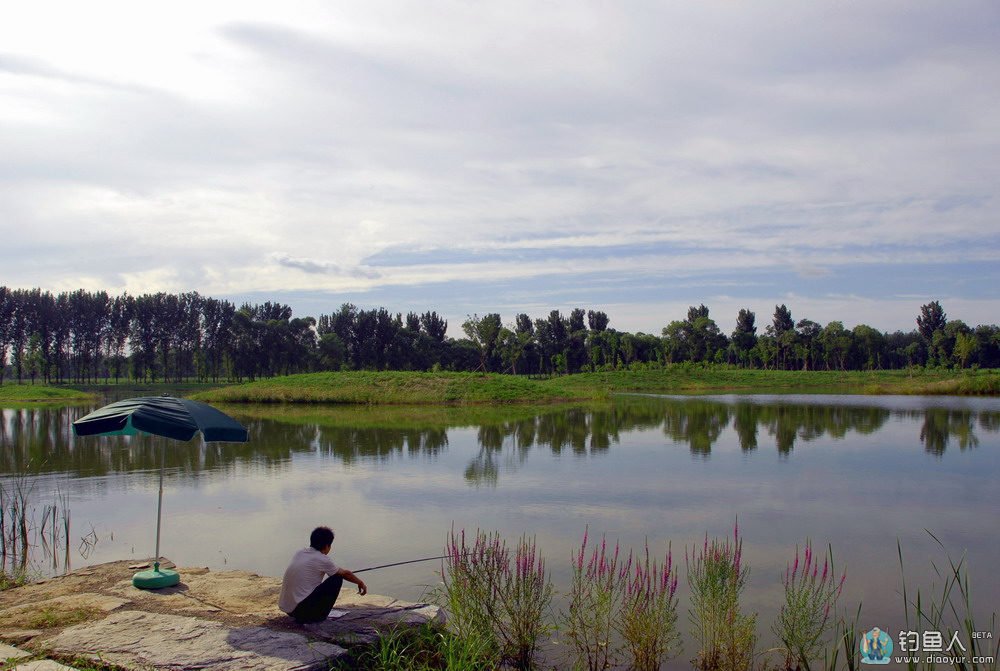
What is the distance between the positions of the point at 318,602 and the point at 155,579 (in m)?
2.63

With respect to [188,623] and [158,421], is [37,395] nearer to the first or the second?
[158,421]

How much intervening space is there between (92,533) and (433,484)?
7134 mm

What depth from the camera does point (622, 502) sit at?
14.7 meters

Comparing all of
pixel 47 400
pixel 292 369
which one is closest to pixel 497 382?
pixel 47 400

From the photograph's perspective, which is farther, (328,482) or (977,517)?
(328,482)

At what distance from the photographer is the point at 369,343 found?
9006 centimetres

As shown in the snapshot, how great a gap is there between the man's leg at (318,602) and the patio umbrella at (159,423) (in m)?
2.28

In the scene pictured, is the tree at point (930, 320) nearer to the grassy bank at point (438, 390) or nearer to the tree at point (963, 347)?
the tree at point (963, 347)

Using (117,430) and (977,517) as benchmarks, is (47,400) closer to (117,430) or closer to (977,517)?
(117,430)

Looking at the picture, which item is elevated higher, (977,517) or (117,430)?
(117,430)

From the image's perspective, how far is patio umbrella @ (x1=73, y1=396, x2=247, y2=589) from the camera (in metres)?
8.13

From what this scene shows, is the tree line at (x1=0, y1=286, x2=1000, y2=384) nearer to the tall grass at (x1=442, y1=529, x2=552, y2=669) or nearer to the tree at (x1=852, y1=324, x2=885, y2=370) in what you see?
the tree at (x1=852, y1=324, x2=885, y2=370)

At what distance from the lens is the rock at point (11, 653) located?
21.1 feet

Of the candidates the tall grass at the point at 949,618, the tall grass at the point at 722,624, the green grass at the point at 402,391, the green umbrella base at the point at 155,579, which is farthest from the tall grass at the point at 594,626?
A: the green grass at the point at 402,391
